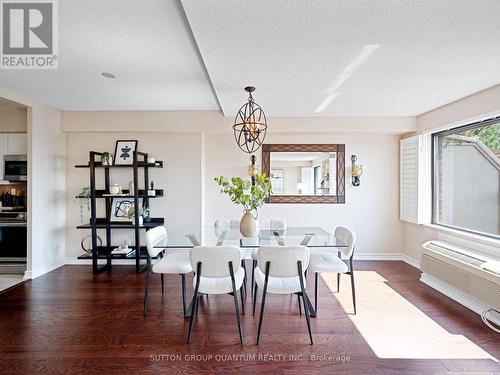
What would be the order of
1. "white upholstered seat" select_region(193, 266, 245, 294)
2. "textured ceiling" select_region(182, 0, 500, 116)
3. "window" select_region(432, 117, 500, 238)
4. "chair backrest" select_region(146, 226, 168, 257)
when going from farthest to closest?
→ "window" select_region(432, 117, 500, 238)
"chair backrest" select_region(146, 226, 168, 257)
"white upholstered seat" select_region(193, 266, 245, 294)
"textured ceiling" select_region(182, 0, 500, 116)

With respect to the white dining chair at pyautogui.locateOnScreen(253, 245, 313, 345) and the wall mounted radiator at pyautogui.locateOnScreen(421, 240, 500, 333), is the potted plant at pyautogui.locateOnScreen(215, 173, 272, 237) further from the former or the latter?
the wall mounted radiator at pyautogui.locateOnScreen(421, 240, 500, 333)

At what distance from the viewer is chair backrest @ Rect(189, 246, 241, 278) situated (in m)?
2.18

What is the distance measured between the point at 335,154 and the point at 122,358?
3.99 m

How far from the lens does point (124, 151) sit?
4.36m

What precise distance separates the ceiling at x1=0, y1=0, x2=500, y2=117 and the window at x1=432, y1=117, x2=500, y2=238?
1.93 feet

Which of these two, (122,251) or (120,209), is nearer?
(122,251)

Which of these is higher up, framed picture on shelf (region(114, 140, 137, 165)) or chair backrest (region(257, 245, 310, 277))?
framed picture on shelf (region(114, 140, 137, 165))

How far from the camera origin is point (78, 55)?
8.00 ft

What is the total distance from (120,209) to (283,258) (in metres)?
3.21

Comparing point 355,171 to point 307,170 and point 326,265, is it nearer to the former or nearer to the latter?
point 307,170

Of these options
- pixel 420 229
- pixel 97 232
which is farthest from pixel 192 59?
pixel 420 229

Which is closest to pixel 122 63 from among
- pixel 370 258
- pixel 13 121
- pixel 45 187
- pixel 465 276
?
pixel 45 187

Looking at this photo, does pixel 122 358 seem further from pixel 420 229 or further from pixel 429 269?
pixel 420 229

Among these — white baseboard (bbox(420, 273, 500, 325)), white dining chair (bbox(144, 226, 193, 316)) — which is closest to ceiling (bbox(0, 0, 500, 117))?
white dining chair (bbox(144, 226, 193, 316))
